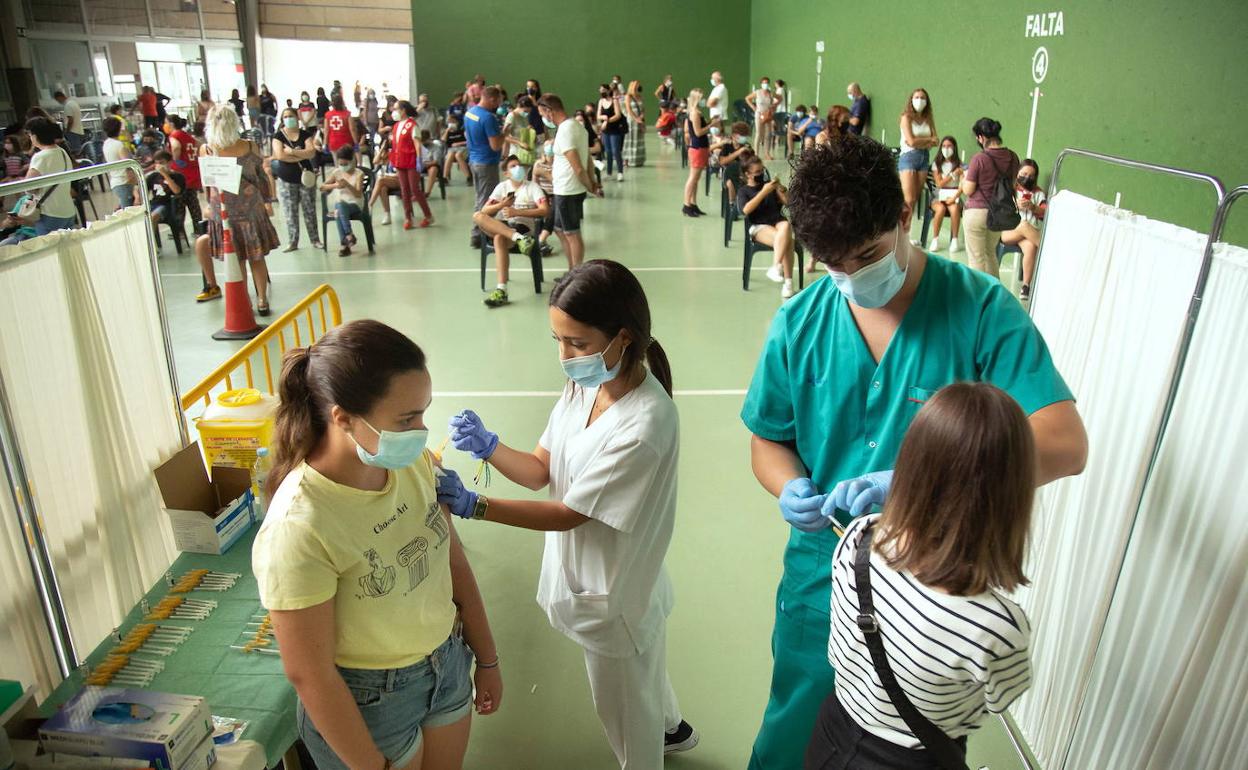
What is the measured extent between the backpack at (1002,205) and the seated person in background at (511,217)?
394cm

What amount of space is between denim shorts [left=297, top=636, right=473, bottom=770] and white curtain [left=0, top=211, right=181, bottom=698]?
1168 millimetres

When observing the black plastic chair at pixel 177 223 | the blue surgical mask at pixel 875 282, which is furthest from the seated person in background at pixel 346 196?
the blue surgical mask at pixel 875 282

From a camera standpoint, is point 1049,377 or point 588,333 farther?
point 588,333

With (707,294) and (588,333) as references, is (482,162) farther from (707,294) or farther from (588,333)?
(588,333)

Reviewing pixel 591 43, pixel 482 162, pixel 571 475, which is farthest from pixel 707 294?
pixel 591 43

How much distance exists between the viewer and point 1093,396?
222 centimetres

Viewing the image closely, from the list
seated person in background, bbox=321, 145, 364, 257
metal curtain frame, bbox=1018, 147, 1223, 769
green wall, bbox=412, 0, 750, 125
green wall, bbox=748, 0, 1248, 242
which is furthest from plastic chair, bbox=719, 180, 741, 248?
green wall, bbox=412, 0, 750, 125

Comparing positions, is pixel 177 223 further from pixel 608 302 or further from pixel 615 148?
pixel 608 302

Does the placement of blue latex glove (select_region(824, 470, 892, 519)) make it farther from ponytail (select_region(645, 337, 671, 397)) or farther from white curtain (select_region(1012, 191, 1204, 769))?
white curtain (select_region(1012, 191, 1204, 769))

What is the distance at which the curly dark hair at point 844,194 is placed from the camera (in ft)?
5.31

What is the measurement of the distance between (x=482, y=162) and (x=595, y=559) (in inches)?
308

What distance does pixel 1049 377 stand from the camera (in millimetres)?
1720

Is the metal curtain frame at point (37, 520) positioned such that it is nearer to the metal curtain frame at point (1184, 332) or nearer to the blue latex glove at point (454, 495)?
the blue latex glove at point (454, 495)

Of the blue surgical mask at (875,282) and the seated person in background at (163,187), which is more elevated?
the blue surgical mask at (875,282)
